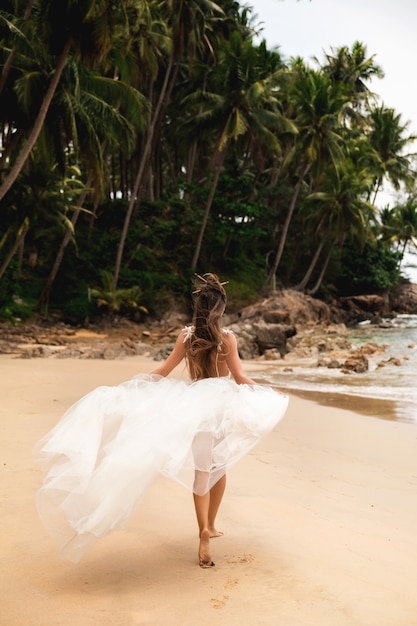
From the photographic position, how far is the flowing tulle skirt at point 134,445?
286 cm

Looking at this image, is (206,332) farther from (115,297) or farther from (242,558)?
(115,297)

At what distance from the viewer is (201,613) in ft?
8.59

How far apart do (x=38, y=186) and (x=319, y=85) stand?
17.8 m

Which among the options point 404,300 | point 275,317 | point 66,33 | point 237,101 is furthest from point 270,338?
point 404,300

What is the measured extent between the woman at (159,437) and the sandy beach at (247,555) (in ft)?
0.74

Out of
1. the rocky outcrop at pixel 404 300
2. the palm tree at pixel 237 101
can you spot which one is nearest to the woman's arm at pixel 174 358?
the palm tree at pixel 237 101

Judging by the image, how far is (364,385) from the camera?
1226 cm

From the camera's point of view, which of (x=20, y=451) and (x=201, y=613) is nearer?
(x=201, y=613)

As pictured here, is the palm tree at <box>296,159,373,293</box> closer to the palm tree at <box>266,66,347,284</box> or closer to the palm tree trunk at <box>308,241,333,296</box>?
the palm tree trunk at <box>308,241,333,296</box>

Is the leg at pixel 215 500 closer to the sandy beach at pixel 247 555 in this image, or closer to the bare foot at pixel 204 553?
the sandy beach at pixel 247 555

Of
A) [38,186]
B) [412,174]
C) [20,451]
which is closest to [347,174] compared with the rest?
[412,174]

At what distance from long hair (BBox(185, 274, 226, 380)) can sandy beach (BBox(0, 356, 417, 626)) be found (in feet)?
3.31

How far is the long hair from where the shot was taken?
11.5 feet

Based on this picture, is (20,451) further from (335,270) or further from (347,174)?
(335,270)
